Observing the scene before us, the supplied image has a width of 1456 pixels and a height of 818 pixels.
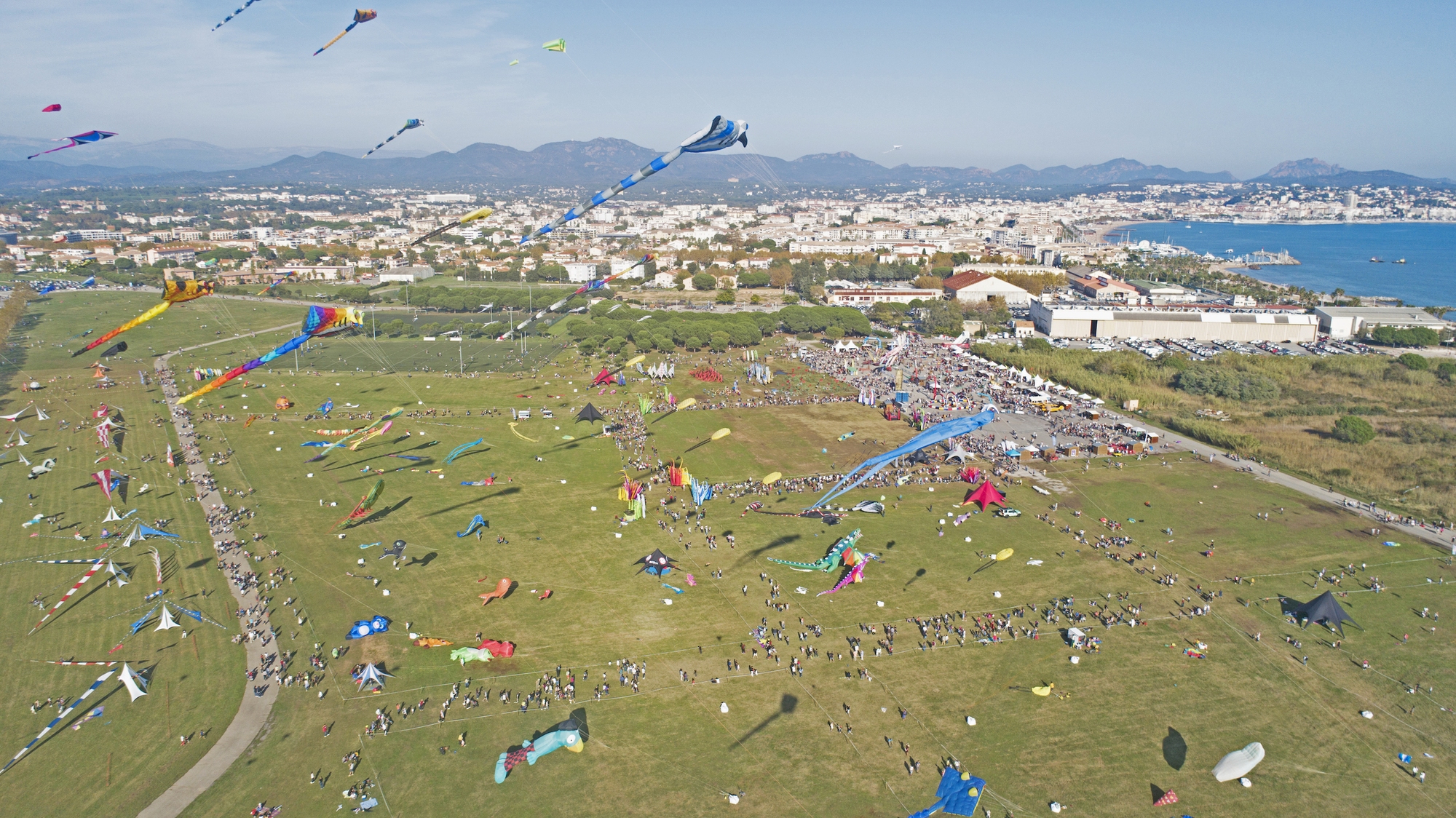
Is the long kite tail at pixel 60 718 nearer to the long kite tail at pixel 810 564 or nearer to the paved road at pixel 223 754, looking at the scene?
the paved road at pixel 223 754

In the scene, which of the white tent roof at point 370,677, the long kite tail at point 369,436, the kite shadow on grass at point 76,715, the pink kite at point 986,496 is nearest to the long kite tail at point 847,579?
the pink kite at point 986,496

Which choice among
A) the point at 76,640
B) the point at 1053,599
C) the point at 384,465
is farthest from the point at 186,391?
the point at 1053,599

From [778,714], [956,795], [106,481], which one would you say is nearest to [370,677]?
[778,714]

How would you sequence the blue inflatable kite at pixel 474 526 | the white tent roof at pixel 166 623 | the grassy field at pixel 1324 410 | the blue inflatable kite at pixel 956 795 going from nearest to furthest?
A: the blue inflatable kite at pixel 956 795 < the white tent roof at pixel 166 623 < the blue inflatable kite at pixel 474 526 < the grassy field at pixel 1324 410

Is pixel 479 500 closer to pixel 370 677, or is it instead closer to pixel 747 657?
pixel 370 677

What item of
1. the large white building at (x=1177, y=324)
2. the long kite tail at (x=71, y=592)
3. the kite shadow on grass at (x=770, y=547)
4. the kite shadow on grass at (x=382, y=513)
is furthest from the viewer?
the large white building at (x=1177, y=324)
